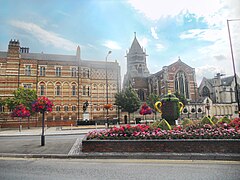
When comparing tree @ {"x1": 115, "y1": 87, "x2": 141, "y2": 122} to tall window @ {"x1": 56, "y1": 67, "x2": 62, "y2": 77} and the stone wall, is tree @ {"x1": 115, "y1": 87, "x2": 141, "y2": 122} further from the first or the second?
the stone wall

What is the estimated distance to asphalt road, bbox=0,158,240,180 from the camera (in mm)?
5512

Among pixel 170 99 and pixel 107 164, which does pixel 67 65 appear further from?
pixel 107 164

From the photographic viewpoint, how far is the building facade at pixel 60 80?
37.3m

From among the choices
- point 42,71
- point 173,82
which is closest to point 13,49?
point 42,71

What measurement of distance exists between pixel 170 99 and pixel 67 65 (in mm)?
32028

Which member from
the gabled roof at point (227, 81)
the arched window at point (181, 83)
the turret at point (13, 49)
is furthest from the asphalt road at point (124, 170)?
the gabled roof at point (227, 81)

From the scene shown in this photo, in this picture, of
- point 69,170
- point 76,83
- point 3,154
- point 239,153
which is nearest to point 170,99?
point 239,153

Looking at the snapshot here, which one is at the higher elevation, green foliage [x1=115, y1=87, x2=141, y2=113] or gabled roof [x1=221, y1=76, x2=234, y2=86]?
gabled roof [x1=221, y1=76, x2=234, y2=86]

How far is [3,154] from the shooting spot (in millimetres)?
9078

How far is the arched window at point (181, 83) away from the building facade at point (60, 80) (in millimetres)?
19218

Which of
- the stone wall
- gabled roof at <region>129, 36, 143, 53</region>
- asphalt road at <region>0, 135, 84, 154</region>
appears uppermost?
gabled roof at <region>129, 36, 143, 53</region>

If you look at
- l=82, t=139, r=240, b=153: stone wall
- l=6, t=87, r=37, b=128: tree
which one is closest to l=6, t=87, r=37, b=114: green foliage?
l=6, t=87, r=37, b=128: tree

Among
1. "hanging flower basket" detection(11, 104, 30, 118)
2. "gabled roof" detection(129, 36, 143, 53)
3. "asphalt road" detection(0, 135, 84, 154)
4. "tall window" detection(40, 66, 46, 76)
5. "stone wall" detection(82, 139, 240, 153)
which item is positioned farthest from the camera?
"gabled roof" detection(129, 36, 143, 53)

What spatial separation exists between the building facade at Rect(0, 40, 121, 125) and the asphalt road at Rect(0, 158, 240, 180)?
30784mm
